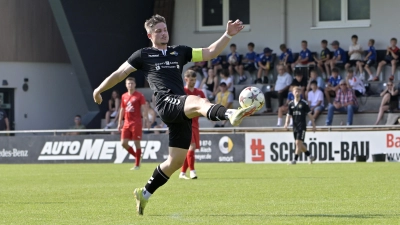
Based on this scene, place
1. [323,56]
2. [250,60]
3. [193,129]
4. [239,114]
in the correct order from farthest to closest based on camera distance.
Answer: [250,60] → [323,56] → [193,129] → [239,114]

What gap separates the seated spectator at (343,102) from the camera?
26.8 m

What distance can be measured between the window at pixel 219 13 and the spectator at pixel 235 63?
189 cm

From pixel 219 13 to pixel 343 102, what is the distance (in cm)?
762

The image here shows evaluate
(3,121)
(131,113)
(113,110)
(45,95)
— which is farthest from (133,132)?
(45,95)

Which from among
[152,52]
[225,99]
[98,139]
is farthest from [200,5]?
[152,52]

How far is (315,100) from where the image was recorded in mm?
27422

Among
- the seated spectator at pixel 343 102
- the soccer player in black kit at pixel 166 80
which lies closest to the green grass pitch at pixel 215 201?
the soccer player in black kit at pixel 166 80

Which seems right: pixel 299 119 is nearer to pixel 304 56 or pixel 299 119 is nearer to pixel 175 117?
pixel 304 56

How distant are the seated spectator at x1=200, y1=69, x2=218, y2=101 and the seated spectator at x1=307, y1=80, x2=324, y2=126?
3.77 m

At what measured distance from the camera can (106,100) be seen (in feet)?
109

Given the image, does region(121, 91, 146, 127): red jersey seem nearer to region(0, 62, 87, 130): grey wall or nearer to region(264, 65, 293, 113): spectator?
region(264, 65, 293, 113): spectator

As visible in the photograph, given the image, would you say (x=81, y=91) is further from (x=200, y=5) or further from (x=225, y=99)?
(x=225, y=99)

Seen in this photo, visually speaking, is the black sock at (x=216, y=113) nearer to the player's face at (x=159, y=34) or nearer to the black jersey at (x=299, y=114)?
the player's face at (x=159, y=34)

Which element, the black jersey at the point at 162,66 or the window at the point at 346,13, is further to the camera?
the window at the point at 346,13
